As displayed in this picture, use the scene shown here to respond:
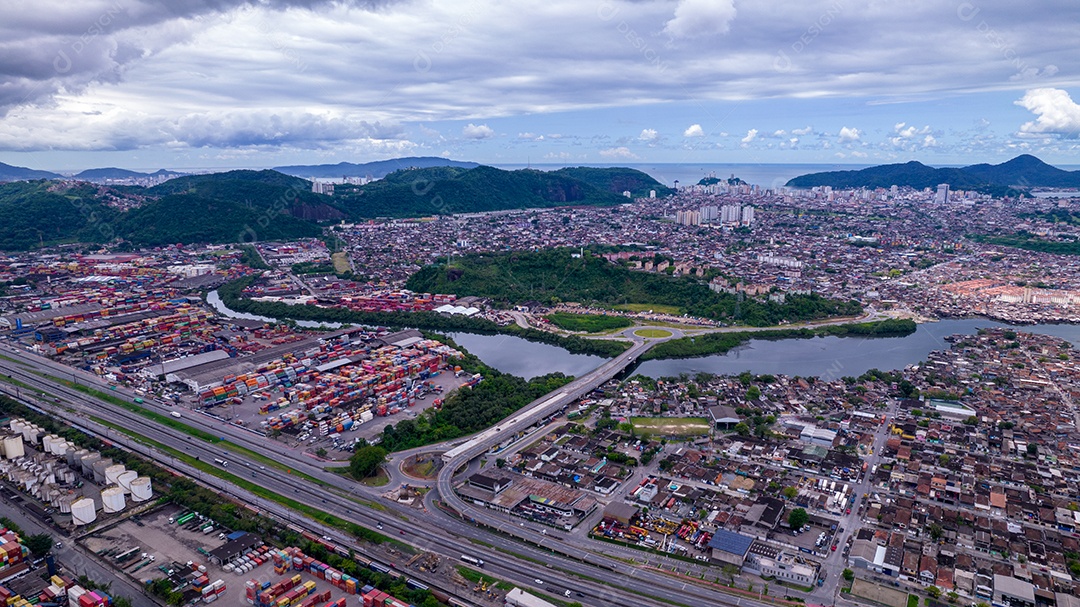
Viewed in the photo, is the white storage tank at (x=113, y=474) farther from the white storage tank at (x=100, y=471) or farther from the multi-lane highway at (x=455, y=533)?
the multi-lane highway at (x=455, y=533)

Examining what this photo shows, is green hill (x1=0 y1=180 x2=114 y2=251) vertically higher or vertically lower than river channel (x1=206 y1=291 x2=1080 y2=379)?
higher

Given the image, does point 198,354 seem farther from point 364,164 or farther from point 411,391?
point 364,164

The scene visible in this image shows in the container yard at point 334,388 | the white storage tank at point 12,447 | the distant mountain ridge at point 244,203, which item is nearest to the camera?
the white storage tank at point 12,447

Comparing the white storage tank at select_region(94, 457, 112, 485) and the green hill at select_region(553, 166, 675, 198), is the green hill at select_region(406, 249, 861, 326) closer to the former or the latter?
the white storage tank at select_region(94, 457, 112, 485)

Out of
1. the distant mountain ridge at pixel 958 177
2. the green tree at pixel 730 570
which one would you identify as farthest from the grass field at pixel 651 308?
the distant mountain ridge at pixel 958 177

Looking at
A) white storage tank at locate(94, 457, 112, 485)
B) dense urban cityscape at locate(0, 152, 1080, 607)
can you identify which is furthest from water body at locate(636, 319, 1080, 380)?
white storage tank at locate(94, 457, 112, 485)

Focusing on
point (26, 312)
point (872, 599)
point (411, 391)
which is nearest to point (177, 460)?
point (411, 391)
